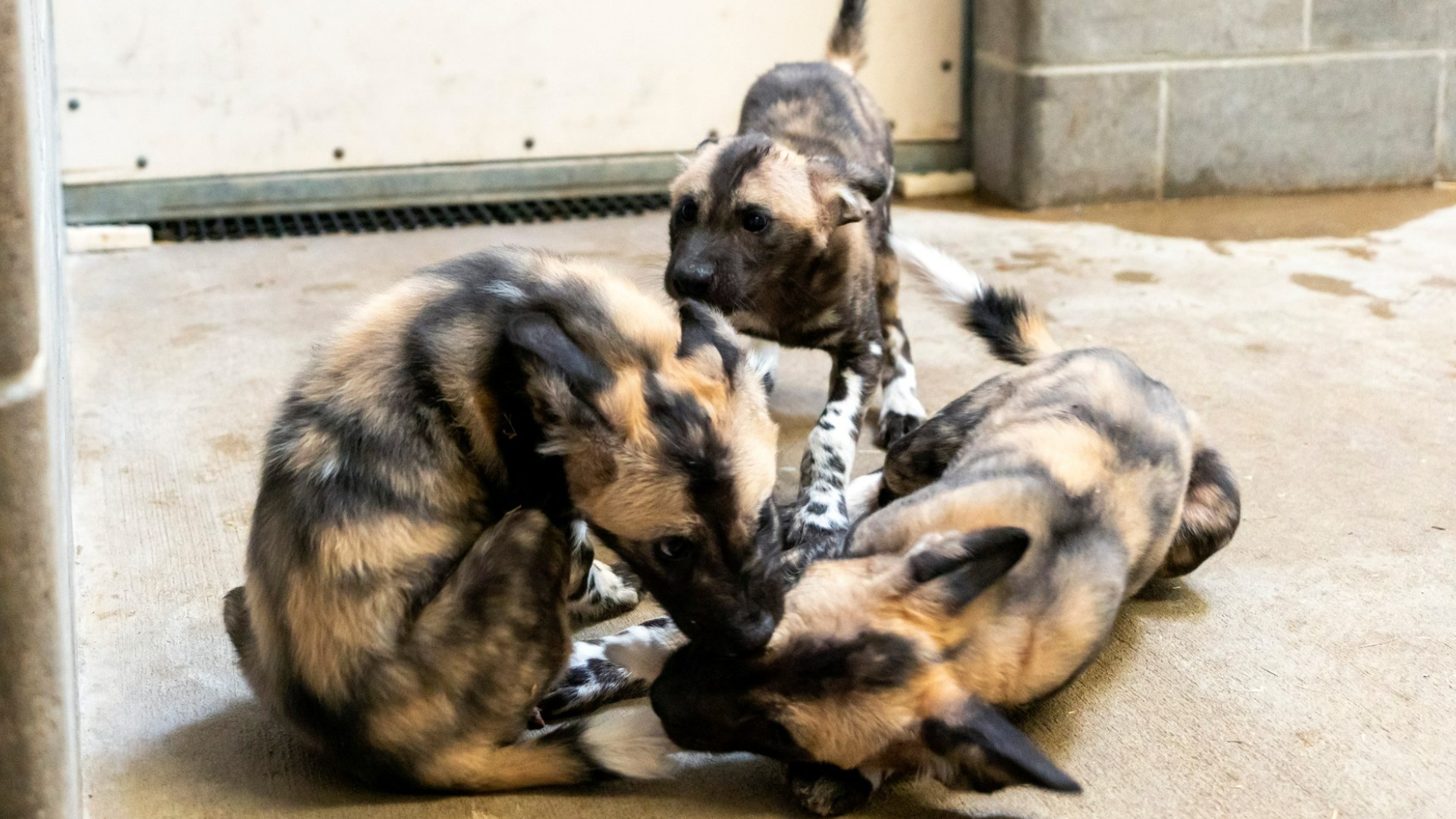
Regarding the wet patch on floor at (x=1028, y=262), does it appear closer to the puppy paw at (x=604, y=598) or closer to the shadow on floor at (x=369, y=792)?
the puppy paw at (x=604, y=598)

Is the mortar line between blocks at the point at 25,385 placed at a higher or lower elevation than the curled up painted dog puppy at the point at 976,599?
higher

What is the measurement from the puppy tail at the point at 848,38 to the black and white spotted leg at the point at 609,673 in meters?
3.03

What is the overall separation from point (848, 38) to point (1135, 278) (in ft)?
4.85

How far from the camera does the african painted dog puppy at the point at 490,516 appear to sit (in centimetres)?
232

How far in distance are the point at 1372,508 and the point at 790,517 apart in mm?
1437

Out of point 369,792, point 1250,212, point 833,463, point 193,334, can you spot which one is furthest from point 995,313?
point 1250,212

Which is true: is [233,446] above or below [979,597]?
below

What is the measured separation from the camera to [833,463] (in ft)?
12.1

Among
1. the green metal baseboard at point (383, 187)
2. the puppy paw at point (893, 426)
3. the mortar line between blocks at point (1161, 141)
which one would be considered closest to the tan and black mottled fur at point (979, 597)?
the puppy paw at point (893, 426)

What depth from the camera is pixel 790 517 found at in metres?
3.57

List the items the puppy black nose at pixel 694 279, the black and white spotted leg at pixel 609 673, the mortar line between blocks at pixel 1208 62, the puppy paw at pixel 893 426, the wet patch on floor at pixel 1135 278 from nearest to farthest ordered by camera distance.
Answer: the black and white spotted leg at pixel 609 673
the puppy black nose at pixel 694 279
the puppy paw at pixel 893 426
the wet patch on floor at pixel 1135 278
the mortar line between blocks at pixel 1208 62

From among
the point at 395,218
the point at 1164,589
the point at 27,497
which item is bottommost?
the point at 1164,589

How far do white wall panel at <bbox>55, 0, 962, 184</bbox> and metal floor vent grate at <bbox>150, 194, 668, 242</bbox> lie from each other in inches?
8.9

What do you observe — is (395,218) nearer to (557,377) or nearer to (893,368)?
(893,368)
